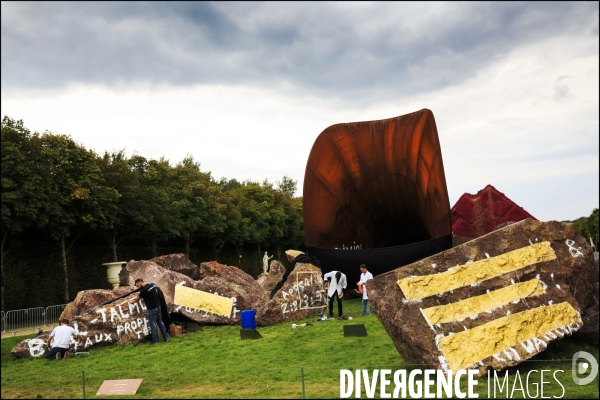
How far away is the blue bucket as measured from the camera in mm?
12617

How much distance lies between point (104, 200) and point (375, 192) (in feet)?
35.6

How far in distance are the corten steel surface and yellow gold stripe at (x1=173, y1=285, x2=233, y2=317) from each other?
597 cm

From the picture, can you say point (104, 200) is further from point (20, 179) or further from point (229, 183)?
point (229, 183)

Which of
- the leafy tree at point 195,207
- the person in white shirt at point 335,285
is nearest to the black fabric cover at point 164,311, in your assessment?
the person in white shirt at point 335,285

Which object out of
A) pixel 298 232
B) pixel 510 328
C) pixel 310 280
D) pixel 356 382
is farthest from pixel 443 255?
pixel 298 232

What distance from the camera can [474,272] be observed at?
799 cm

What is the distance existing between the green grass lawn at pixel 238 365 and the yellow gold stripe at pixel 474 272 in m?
1.03

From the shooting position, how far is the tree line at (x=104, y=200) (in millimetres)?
18688

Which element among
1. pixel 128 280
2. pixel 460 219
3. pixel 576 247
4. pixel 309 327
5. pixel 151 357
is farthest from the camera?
pixel 460 219

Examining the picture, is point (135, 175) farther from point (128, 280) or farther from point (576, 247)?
point (576, 247)

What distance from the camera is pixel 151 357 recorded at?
10.2 m

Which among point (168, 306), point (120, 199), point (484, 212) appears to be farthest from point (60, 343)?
point (484, 212)

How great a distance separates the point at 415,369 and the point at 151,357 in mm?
5109

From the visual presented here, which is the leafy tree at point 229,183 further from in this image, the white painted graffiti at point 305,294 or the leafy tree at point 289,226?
the white painted graffiti at point 305,294
